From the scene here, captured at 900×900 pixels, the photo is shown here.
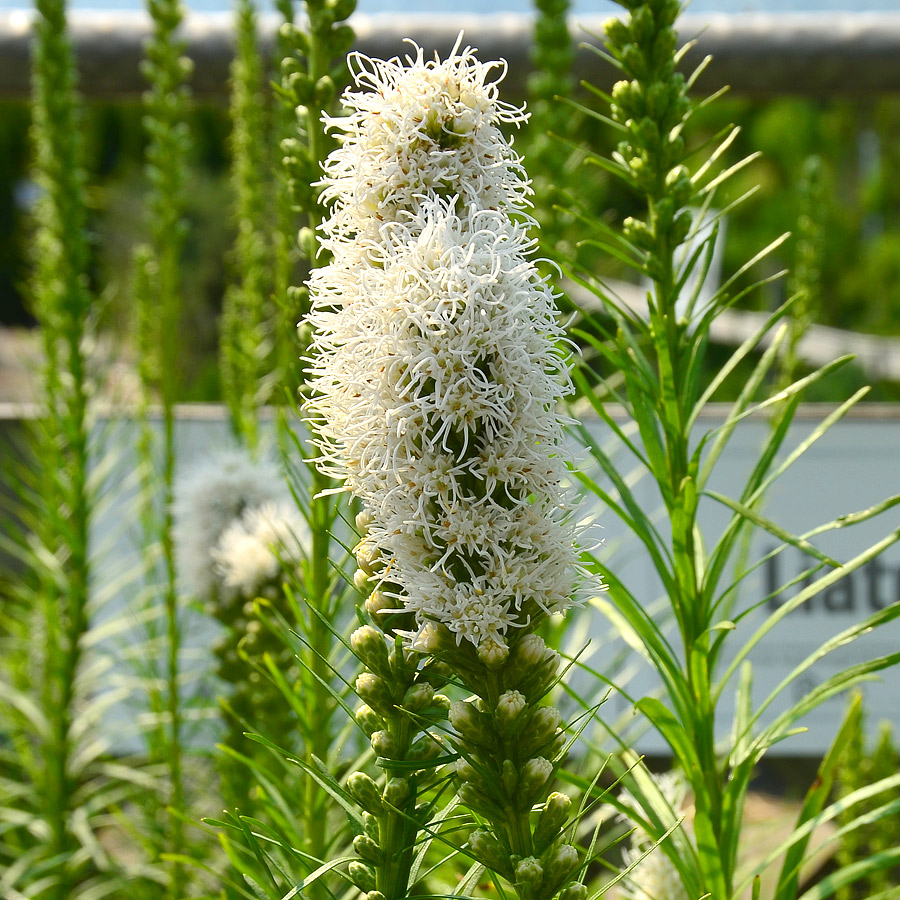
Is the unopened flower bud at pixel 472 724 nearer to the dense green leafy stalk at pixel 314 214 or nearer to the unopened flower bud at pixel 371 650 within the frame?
the unopened flower bud at pixel 371 650

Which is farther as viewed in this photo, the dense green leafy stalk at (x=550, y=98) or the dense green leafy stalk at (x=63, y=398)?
the dense green leafy stalk at (x=63, y=398)

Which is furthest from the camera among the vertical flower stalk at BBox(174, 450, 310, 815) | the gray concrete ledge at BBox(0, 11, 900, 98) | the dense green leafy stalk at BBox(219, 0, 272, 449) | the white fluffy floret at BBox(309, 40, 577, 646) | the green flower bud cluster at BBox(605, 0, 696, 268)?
the gray concrete ledge at BBox(0, 11, 900, 98)

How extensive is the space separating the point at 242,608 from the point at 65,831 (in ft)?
1.57

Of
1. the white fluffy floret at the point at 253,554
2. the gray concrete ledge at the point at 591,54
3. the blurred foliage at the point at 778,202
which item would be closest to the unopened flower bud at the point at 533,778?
the white fluffy floret at the point at 253,554

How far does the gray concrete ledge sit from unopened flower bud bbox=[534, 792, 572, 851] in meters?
1.67

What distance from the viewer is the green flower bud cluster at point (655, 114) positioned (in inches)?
28.4

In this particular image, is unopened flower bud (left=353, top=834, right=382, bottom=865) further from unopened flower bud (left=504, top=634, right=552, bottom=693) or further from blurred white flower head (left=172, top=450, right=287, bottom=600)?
blurred white flower head (left=172, top=450, right=287, bottom=600)

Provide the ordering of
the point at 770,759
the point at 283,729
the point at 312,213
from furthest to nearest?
the point at 770,759, the point at 283,729, the point at 312,213

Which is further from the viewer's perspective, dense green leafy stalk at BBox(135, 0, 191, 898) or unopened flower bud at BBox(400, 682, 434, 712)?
dense green leafy stalk at BBox(135, 0, 191, 898)

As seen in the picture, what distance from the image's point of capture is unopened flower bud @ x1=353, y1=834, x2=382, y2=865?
23.6 inches

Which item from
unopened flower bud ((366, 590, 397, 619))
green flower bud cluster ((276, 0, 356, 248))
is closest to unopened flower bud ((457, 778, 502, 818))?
unopened flower bud ((366, 590, 397, 619))

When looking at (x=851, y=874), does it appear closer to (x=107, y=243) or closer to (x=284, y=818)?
(x=284, y=818)

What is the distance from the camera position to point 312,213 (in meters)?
0.77

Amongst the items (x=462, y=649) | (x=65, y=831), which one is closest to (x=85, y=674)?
(x=65, y=831)
